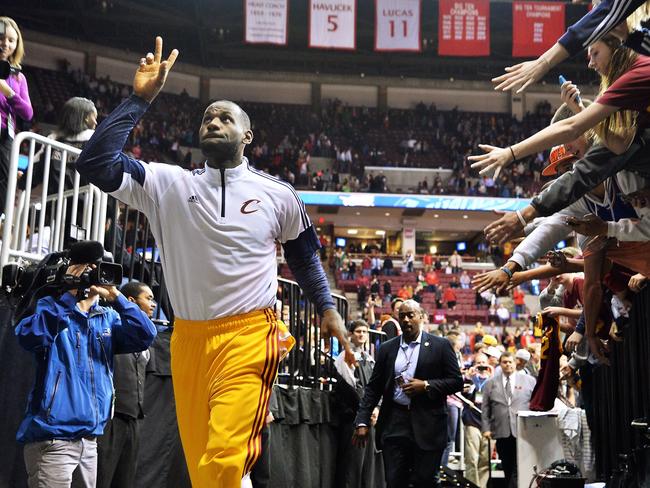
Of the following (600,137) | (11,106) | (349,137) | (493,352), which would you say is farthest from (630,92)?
(349,137)

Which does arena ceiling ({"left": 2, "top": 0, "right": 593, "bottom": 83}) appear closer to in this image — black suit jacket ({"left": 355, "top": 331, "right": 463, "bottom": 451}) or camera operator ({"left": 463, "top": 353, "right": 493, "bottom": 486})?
camera operator ({"left": 463, "top": 353, "right": 493, "bottom": 486})

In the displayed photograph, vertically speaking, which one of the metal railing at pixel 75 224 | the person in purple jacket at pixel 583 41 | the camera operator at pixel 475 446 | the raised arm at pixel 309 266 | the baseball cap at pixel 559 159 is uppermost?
the person in purple jacket at pixel 583 41

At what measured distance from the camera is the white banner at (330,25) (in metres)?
27.7

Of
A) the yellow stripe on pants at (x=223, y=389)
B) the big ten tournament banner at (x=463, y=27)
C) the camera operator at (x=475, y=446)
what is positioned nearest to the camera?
the yellow stripe on pants at (x=223, y=389)

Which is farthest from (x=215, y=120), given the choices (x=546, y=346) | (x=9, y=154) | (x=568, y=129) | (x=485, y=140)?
(x=485, y=140)

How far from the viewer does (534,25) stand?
97.2 ft

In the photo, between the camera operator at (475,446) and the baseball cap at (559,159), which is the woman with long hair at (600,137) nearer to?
the baseball cap at (559,159)

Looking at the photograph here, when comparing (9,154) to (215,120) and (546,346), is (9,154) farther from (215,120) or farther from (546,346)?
(546,346)

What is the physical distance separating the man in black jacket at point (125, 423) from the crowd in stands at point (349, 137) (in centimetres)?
2854

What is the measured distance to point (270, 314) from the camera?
147 inches

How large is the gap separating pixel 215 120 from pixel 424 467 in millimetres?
4287

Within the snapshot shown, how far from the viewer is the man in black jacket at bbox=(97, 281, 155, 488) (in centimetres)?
540

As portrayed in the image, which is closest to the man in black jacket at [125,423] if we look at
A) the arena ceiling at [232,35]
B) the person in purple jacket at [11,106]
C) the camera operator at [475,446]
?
the person in purple jacket at [11,106]

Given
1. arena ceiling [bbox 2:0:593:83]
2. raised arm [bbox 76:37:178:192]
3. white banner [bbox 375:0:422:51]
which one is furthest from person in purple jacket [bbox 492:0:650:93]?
arena ceiling [bbox 2:0:593:83]
